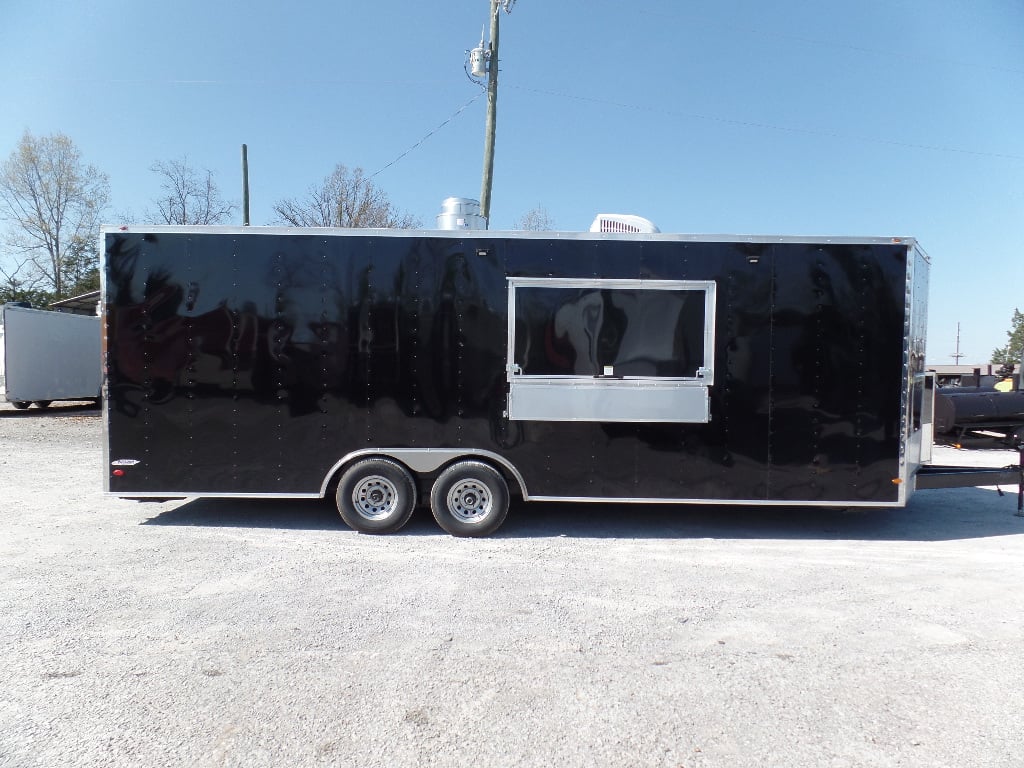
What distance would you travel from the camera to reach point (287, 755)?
2678 mm

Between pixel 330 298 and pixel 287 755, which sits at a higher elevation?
pixel 330 298

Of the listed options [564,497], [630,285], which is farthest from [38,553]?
[630,285]

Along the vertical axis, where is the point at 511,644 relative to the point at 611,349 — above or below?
below

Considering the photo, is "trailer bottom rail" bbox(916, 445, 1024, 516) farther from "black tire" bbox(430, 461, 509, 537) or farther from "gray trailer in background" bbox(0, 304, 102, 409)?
"gray trailer in background" bbox(0, 304, 102, 409)

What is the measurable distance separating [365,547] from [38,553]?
2.75m

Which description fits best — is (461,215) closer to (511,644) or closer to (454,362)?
(454,362)

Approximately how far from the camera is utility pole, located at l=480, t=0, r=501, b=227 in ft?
41.0

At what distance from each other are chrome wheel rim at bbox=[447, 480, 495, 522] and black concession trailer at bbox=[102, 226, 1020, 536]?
28mm

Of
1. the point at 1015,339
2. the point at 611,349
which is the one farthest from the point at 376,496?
the point at 1015,339

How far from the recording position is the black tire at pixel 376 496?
235 inches

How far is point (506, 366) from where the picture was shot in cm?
582

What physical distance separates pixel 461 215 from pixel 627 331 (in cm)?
219

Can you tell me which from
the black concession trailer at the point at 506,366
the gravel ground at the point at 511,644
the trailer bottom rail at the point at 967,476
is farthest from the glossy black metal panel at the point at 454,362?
the trailer bottom rail at the point at 967,476

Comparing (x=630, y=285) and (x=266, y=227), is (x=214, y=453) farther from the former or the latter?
(x=630, y=285)
